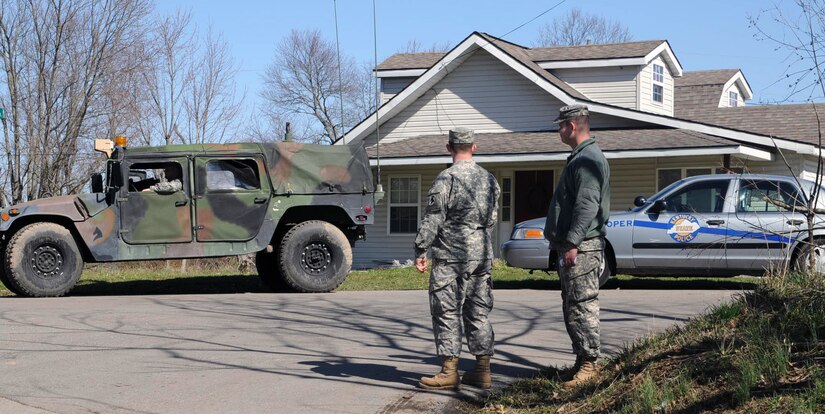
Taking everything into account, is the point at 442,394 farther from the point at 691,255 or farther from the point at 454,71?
the point at 454,71

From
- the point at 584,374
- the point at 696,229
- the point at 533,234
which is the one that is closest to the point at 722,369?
the point at 584,374

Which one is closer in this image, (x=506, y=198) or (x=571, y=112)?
(x=571, y=112)

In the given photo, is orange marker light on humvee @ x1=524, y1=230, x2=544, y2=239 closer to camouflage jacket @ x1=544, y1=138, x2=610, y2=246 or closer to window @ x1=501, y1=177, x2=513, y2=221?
camouflage jacket @ x1=544, y1=138, x2=610, y2=246

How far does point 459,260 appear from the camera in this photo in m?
6.59

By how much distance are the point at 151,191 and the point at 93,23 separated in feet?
46.9

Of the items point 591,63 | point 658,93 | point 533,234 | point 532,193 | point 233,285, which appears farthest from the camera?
point 658,93

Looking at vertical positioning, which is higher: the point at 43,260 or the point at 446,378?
the point at 43,260

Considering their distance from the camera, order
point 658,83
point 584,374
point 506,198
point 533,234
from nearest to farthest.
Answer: point 584,374
point 533,234
point 506,198
point 658,83

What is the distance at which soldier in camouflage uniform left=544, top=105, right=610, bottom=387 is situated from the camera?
20.5 ft

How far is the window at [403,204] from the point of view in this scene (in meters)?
23.8

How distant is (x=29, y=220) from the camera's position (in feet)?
42.2

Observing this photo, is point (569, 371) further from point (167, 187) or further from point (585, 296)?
point (167, 187)

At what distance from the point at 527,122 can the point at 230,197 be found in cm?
1115

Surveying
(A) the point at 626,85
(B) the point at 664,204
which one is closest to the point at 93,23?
(A) the point at 626,85
